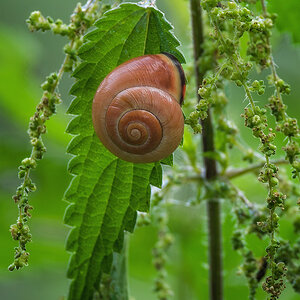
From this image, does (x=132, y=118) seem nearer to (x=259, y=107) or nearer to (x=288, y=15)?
(x=259, y=107)

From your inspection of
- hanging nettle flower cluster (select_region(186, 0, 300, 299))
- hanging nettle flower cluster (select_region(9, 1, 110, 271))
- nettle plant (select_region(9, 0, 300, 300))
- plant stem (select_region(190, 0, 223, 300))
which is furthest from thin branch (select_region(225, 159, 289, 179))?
hanging nettle flower cluster (select_region(9, 1, 110, 271))

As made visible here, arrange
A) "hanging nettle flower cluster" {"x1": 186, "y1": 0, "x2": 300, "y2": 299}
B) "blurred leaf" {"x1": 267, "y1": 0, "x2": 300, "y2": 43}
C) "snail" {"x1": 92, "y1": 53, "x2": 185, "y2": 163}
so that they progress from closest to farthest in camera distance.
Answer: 1. "hanging nettle flower cluster" {"x1": 186, "y1": 0, "x2": 300, "y2": 299}
2. "snail" {"x1": 92, "y1": 53, "x2": 185, "y2": 163}
3. "blurred leaf" {"x1": 267, "y1": 0, "x2": 300, "y2": 43}

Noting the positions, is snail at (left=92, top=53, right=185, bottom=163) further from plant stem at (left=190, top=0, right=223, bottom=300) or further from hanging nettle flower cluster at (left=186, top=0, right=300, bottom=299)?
plant stem at (left=190, top=0, right=223, bottom=300)

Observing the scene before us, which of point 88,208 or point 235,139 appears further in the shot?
point 235,139

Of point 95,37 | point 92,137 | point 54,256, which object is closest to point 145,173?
point 92,137

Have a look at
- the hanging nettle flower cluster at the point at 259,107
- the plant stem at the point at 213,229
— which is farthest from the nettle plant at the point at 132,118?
the plant stem at the point at 213,229

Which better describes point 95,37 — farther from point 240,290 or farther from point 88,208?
point 240,290

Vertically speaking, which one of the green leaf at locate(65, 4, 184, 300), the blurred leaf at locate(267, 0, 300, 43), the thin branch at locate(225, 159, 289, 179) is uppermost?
the blurred leaf at locate(267, 0, 300, 43)

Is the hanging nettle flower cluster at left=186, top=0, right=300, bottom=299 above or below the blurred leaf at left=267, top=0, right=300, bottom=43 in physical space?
below
